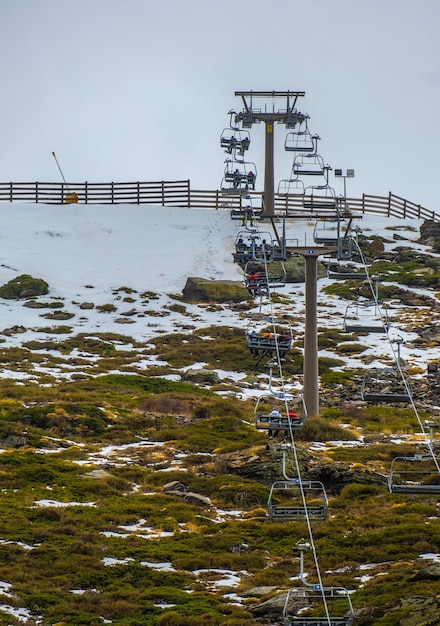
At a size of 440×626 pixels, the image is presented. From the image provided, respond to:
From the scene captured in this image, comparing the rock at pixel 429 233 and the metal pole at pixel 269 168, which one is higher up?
the metal pole at pixel 269 168

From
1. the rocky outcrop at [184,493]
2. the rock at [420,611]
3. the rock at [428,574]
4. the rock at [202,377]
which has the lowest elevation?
the rock at [202,377]

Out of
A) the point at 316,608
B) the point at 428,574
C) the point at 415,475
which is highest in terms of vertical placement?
the point at 428,574

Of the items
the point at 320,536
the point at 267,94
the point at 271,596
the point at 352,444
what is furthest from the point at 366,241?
the point at 271,596

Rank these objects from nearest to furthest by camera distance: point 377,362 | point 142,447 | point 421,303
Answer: point 142,447, point 377,362, point 421,303

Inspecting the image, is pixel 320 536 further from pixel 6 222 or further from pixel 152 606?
pixel 6 222

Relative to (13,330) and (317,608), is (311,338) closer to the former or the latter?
(317,608)

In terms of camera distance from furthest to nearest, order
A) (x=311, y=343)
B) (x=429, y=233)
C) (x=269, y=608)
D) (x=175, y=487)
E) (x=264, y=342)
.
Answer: (x=429, y=233) < (x=311, y=343) < (x=264, y=342) < (x=175, y=487) < (x=269, y=608)

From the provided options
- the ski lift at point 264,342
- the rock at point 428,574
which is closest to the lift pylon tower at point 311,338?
the ski lift at point 264,342

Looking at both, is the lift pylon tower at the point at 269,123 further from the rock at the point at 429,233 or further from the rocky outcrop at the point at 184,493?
the rock at the point at 429,233

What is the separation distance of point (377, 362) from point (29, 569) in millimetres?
31912

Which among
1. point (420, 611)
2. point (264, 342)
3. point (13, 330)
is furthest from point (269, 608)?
point (13, 330)

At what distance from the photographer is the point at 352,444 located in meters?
42.6

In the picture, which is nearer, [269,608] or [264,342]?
[269,608]

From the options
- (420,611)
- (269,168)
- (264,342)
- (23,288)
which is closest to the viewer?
(420,611)
